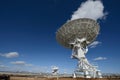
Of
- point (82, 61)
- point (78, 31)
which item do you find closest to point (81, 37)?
point (78, 31)

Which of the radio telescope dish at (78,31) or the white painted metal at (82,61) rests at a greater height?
the radio telescope dish at (78,31)

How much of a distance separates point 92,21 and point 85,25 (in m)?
2.01

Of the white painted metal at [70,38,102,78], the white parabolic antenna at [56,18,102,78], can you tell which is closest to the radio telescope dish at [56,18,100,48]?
the white parabolic antenna at [56,18,102,78]

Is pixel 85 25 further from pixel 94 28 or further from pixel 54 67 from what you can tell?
pixel 54 67

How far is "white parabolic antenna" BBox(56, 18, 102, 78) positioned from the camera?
42.4 metres

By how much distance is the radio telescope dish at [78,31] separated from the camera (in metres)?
42.2

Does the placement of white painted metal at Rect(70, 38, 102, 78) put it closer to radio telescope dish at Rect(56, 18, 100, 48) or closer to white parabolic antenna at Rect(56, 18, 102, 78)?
white parabolic antenna at Rect(56, 18, 102, 78)

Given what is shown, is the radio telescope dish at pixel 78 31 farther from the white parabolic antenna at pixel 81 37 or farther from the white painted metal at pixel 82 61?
the white painted metal at pixel 82 61

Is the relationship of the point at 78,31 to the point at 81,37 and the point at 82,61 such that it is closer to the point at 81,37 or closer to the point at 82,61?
the point at 81,37

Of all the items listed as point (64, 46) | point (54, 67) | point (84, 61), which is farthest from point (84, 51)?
point (54, 67)

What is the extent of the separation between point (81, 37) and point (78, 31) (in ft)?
6.32

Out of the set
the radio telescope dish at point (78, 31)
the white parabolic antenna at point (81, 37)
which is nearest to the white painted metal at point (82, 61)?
the white parabolic antenna at point (81, 37)

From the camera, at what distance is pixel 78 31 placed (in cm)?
4303

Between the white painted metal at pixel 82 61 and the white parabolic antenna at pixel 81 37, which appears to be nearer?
the white parabolic antenna at pixel 81 37
